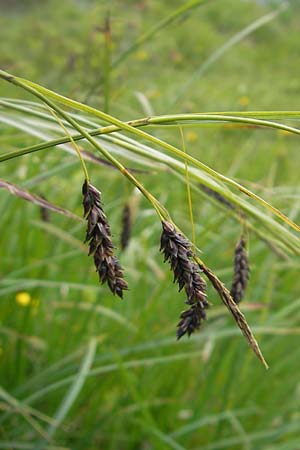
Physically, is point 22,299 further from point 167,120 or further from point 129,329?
point 167,120

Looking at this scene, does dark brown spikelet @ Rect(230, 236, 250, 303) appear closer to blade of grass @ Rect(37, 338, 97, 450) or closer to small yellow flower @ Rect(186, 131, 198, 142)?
blade of grass @ Rect(37, 338, 97, 450)

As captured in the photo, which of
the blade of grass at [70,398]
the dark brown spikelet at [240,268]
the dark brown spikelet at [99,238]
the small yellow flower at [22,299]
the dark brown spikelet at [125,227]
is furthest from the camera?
the small yellow flower at [22,299]

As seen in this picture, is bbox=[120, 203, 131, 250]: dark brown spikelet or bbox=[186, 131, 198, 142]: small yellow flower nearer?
bbox=[120, 203, 131, 250]: dark brown spikelet

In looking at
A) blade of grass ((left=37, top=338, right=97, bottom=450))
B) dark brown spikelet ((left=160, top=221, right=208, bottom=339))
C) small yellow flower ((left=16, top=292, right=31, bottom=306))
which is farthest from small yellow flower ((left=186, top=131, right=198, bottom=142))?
dark brown spikelet ((left=160, top=221, right=208, bottom=339))

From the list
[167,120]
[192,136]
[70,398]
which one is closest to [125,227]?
[70,398]

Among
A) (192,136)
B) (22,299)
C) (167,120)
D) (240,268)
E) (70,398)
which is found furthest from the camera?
(192,136)

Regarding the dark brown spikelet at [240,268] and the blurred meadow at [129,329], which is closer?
the dark brown spikelet at [240,268]

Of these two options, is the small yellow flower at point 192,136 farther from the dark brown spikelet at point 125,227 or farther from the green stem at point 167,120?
the green stem at point 167,120

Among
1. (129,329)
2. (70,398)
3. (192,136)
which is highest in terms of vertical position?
(192,136)

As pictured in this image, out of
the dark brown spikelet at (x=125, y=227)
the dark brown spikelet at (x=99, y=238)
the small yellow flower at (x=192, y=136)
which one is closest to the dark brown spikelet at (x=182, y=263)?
the dark brown spikelet at (x=99, y=238)
